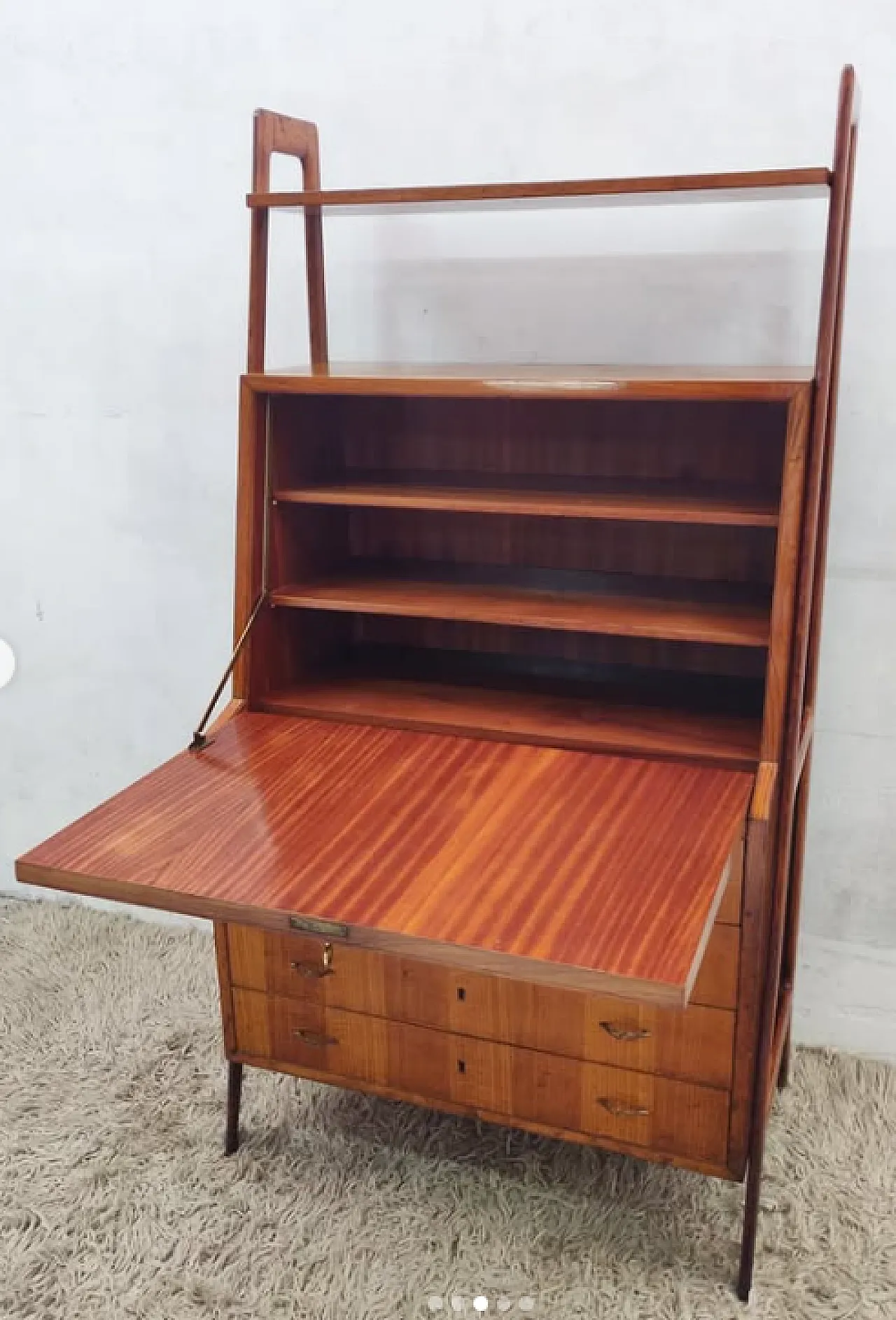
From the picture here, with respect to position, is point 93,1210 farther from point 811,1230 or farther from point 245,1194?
point 811,1230

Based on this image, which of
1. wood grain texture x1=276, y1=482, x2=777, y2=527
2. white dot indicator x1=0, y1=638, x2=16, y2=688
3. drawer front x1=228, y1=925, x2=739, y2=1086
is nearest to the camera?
wood grain texture x1=276, y1=482, x2=777, y2=527

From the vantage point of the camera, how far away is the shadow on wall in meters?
1.81

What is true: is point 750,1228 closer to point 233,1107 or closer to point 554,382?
point 233,1107

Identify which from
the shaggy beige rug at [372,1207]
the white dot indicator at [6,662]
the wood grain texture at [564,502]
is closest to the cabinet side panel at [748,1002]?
the shaggy beige rug at [372,1207]

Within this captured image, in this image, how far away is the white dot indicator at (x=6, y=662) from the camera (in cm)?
254

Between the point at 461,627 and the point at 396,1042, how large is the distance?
678 mm

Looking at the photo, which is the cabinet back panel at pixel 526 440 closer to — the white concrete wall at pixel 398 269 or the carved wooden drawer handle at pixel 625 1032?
the white concrete wall at pixel 398 269

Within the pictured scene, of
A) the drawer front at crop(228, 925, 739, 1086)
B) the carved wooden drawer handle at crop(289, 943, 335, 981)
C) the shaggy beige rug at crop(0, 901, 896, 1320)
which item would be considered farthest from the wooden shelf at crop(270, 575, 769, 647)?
the shaggy beige rug at crop(0, 901, 896, 1320)

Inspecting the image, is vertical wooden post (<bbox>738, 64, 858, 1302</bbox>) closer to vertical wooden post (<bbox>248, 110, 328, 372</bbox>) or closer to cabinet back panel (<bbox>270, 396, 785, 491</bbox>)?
cabinet back panel (<bbox>270, 396, 785, 491</bbox>)

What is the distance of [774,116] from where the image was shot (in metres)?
1.74

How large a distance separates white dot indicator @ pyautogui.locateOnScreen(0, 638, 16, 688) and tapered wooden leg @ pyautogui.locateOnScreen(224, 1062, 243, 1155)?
3.59 feet

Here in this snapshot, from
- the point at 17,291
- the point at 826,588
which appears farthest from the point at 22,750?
the point at 826,588

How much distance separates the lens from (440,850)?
131 centimetres

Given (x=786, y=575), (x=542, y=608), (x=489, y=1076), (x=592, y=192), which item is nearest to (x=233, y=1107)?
(x=489, y=1076)
